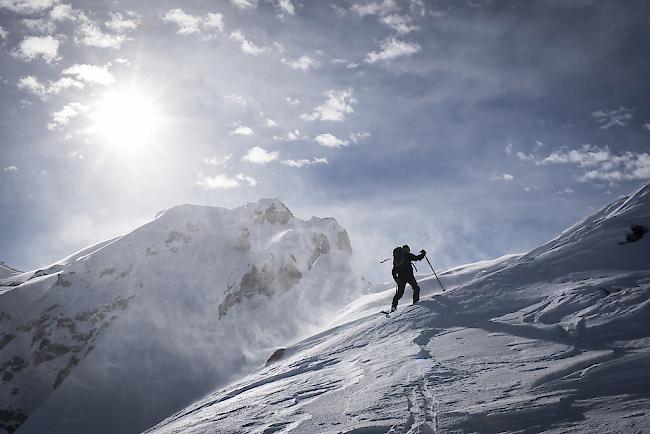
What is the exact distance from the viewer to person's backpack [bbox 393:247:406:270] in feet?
41.6

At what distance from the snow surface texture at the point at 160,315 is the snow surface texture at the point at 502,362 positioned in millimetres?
48491

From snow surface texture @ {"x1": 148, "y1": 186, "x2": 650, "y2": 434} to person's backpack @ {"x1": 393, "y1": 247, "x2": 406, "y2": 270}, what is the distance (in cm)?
315

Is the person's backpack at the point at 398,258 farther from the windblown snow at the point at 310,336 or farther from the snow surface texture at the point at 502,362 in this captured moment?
the snow surface texture at the point at 502,362

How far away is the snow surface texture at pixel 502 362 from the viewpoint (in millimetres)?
3205

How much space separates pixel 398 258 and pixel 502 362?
800cm

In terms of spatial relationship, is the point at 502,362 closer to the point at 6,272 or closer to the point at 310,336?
the point at 310,336

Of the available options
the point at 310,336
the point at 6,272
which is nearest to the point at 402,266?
the point at 310,336

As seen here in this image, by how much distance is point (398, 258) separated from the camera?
501 inches

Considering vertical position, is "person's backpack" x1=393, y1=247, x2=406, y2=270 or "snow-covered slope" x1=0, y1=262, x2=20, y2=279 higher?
"snow-covered slope" x1=0, y1=262, x2=20, y2=279

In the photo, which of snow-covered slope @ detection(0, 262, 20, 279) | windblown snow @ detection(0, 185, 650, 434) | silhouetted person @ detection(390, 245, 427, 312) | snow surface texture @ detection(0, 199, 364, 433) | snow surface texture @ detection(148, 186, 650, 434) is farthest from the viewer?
snow-covered slope @ detection(0, 262, 20, 279)

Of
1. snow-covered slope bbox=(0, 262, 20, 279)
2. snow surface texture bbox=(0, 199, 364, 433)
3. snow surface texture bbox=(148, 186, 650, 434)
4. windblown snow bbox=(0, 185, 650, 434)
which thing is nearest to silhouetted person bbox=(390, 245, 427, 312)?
windblown snow bbox=(0, 185, 650, 434)

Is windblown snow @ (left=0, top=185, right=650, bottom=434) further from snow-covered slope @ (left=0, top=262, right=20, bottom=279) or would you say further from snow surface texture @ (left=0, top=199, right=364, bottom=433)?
snow-covered slope @ (left=0, top=262, right=20, bottom=279)

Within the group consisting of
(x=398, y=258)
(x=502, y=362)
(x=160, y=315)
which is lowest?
(x=502, y=362)

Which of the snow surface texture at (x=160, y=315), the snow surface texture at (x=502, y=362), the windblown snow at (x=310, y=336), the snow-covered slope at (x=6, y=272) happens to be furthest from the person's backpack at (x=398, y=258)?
the snow-covered slope at (x=6, y=272)
